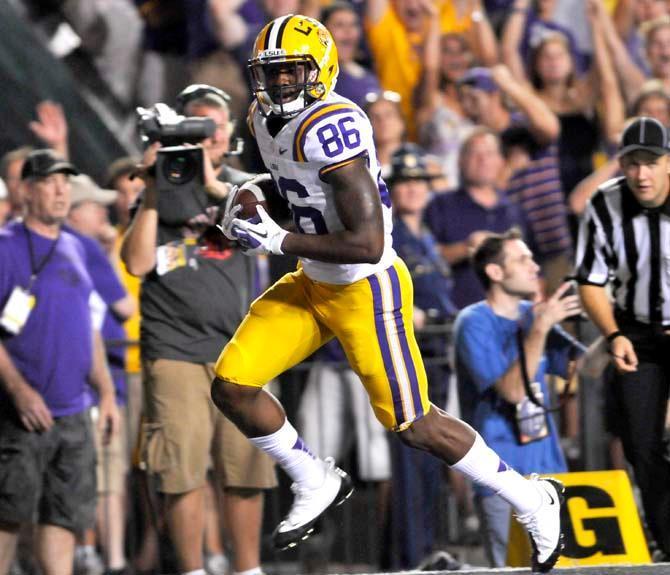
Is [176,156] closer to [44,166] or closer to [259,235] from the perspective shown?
[44,166]

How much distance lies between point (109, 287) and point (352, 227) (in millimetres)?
2487

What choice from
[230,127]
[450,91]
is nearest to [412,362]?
[230,127]

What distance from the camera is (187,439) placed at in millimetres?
6008

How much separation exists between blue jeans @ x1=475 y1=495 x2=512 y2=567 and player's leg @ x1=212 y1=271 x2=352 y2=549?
99 cm

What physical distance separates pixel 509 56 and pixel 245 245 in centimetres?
466

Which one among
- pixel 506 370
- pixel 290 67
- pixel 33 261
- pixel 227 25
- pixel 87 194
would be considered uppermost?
pixel 227 25

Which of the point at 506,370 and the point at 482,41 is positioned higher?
the point at 482,41

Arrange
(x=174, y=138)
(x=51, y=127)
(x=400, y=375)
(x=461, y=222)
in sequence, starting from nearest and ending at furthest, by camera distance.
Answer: (x=400, y=375) < (x=174, y=138) < (x=461, y=222) < (x=51, y=127)

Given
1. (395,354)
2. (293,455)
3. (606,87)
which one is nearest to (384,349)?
(395,354)

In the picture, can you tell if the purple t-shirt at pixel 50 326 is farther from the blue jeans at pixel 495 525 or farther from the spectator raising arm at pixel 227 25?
the spectator raising arm at pixel 227 25

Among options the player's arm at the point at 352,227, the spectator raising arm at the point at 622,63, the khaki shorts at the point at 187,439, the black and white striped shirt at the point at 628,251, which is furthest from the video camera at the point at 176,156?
the spectator raising arm at the point at 622,63

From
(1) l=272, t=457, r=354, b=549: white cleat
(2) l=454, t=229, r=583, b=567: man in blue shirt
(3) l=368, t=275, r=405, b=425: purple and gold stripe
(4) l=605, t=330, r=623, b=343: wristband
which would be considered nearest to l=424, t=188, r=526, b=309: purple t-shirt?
(2) l=454, t=229, r=583, b=567: man in blue shirt

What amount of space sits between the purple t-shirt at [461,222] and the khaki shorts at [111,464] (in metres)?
1.87

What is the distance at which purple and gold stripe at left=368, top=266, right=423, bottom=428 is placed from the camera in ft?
16.6
